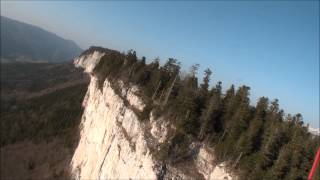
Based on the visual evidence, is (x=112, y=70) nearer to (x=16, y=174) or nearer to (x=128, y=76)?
(x=128, y=76)

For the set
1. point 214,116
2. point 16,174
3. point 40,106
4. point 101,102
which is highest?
point 214,116

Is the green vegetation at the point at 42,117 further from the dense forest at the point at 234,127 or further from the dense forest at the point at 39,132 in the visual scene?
the dense forest at the point at 234,127

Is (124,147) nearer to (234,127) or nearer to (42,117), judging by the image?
(234,127)

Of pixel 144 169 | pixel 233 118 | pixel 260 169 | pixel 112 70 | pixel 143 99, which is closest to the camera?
pixel 260 169

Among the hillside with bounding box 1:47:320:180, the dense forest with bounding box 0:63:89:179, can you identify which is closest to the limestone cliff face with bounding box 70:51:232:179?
the hillside with bounding box 1:47:320:180

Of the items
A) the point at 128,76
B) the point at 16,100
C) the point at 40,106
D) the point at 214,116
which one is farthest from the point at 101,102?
the point at 16,100

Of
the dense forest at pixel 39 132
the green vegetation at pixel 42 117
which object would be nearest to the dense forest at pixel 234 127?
the dense forest at pixel 39 132

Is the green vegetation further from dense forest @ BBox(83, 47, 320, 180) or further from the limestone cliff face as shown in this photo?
dense forest @ BBox(83, 47, 320, 180)
